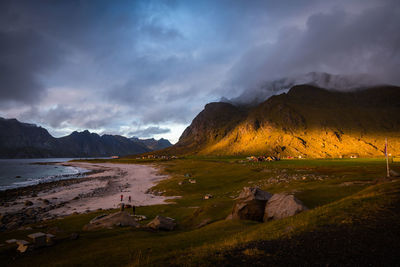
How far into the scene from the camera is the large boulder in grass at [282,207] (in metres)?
20.7

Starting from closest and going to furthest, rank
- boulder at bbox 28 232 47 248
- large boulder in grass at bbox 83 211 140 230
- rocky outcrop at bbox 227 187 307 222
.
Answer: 1. boulder at bbox 28 232 47 248
2. rocky outcrop at bbox 227 187 307 222
3. large boulder in grass at bbox 83 211 140 230

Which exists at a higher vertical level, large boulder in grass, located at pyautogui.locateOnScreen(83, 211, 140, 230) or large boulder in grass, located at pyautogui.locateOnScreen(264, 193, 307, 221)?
large boulder in grass, located at pyautogui.locateOnScreen(264, 193, 307, 221)

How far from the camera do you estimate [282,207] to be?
21.7 meters

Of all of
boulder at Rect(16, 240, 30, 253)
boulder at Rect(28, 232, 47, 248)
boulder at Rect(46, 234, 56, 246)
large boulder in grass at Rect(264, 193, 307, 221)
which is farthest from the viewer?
large boulder in grass at Rect(264, 193, 307, 221)

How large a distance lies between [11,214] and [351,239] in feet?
178

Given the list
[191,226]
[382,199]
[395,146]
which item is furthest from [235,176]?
[395,146]

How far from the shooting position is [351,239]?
1172 cm

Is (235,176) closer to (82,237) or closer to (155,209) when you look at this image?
(155,209)

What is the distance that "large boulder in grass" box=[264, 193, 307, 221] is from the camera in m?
20.7

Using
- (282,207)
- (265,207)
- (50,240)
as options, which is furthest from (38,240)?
(282,207)

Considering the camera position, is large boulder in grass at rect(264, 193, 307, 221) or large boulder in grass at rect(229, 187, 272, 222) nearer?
large boulder in grass at rect(264, 193, 307, 221)

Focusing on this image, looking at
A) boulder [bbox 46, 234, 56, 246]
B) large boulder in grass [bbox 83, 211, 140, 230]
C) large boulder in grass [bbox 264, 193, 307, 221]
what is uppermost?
large boulder in grass [bbox 264, 193, 307, 221]

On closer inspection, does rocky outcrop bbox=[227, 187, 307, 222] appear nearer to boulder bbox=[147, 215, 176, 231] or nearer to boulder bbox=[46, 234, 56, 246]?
boulder bbox=[147, 215, 176, 231]

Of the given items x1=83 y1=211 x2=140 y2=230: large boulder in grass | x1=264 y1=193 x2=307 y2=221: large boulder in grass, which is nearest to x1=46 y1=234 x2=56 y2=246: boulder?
x1=83 y1=211 x2=140 y2=230: large boulder in grass
